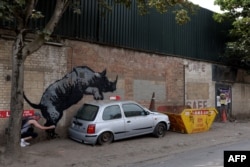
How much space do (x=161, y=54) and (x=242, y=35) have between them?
6.28m

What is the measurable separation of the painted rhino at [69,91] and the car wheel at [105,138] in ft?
7.47

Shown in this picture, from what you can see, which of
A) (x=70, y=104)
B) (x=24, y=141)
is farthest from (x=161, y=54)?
(x=24, y=141)

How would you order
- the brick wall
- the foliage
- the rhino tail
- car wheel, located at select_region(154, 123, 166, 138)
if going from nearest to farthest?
the rhino tail → the brick wall → car wheel, located at select_region(154, 123, 166, 138) → the foliage

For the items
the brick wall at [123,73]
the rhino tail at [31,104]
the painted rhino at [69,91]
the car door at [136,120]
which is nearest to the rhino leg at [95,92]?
the painted rhino at [69,91]

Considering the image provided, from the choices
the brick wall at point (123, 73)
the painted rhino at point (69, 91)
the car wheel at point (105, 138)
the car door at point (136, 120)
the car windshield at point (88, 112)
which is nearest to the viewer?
the car wheel at point (105, 138)

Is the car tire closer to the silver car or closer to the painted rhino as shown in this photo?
the silver car

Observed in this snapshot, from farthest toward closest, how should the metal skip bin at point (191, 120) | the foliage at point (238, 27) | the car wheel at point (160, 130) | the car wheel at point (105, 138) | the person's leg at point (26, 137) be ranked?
1. the foliage at point (238, 27)
2. the metal skip bin at point (191, 120)
3. the car wheel at point (160, 130)
4. the car wheel at point (105, 138)
5. the person's leg at point (26, 137)

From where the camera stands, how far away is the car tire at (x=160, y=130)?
14.2 meters

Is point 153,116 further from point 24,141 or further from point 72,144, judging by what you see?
point 24,141

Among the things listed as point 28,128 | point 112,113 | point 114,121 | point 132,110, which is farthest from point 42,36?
point 132,110

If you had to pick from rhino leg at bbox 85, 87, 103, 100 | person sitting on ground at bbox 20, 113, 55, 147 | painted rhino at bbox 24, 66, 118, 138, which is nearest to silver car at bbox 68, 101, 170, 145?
painted rhino at bbox 24, 66, 118, 138

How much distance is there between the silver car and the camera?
12266 millimetres

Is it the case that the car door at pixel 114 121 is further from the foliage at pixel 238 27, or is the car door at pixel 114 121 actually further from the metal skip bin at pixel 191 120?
the foliage at pixel 238 27

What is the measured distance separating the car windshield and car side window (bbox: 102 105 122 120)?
1.13 feet
